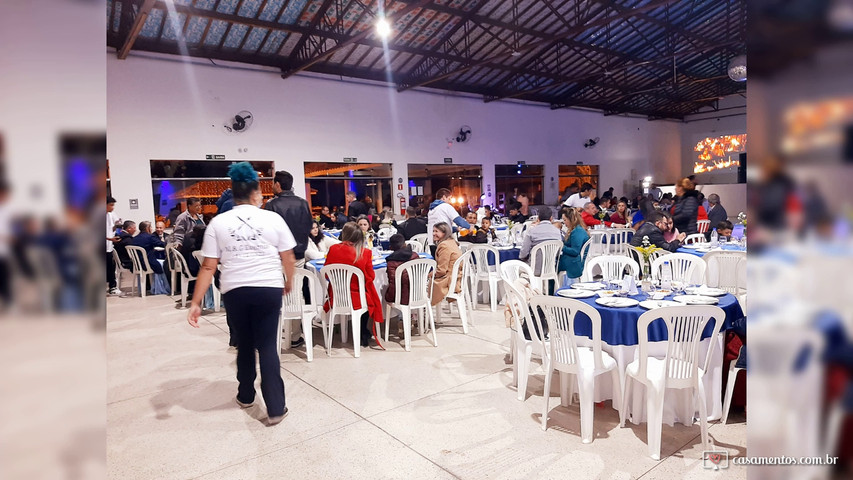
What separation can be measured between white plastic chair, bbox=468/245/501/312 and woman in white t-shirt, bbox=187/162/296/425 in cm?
325

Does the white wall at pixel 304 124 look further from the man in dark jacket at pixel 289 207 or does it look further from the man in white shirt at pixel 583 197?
the man in white shirt at pixel 583 197

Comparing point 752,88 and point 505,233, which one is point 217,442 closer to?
→ point 752,88

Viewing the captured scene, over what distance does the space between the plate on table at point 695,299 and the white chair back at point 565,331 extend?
0.76 metres

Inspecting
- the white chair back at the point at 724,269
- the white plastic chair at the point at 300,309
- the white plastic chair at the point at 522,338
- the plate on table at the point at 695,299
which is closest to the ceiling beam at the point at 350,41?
the white plastic chair at the point at 300,309

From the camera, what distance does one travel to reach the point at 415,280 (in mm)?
4562

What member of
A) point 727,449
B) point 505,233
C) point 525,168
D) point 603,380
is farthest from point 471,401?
point 525,168

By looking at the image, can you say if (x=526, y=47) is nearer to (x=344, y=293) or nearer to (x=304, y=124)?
(x=304, y=124)

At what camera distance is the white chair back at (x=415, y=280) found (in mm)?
4488

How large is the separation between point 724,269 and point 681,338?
2.90 meters

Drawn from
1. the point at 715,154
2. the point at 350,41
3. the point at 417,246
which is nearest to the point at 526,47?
the point at 350,41

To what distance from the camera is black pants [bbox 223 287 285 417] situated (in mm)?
2936

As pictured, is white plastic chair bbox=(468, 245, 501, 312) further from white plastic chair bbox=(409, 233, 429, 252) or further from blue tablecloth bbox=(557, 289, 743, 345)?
blue tablecloth bbox=(557, 289, 743, 345)

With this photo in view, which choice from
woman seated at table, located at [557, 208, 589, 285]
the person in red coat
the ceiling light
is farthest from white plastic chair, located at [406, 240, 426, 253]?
the ceiling light

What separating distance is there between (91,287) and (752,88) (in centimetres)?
48
